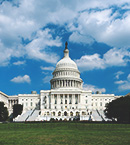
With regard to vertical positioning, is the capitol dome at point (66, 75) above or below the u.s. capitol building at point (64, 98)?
above

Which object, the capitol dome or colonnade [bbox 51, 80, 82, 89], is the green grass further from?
the capitol dome

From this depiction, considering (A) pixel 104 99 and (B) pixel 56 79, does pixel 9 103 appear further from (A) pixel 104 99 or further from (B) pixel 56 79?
(A) pixel 104 99

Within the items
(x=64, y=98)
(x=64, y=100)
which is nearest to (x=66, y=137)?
(x=64, y=100)

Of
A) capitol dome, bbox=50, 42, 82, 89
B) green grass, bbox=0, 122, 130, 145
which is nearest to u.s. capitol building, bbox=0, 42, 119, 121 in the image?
capitol dome, bbox=50, 42, 82, 89

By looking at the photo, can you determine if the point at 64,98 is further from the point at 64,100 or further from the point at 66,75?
→ the point at 66,75

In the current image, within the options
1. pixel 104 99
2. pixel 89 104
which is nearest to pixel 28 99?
pixel 89 104

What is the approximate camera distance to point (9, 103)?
165 meters

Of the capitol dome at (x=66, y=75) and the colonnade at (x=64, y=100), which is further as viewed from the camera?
the capitol dome at (x=66, y=75)

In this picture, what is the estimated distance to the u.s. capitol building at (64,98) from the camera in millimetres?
124812

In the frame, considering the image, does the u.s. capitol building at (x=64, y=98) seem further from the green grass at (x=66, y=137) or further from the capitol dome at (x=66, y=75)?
the green grass at (x=66, y=137)

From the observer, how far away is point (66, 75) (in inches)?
6063

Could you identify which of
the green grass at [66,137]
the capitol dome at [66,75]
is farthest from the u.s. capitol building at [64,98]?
the green grass at [66,137]

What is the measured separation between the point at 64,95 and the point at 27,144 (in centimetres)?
11270

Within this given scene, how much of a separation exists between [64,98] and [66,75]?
2385 centimetres
